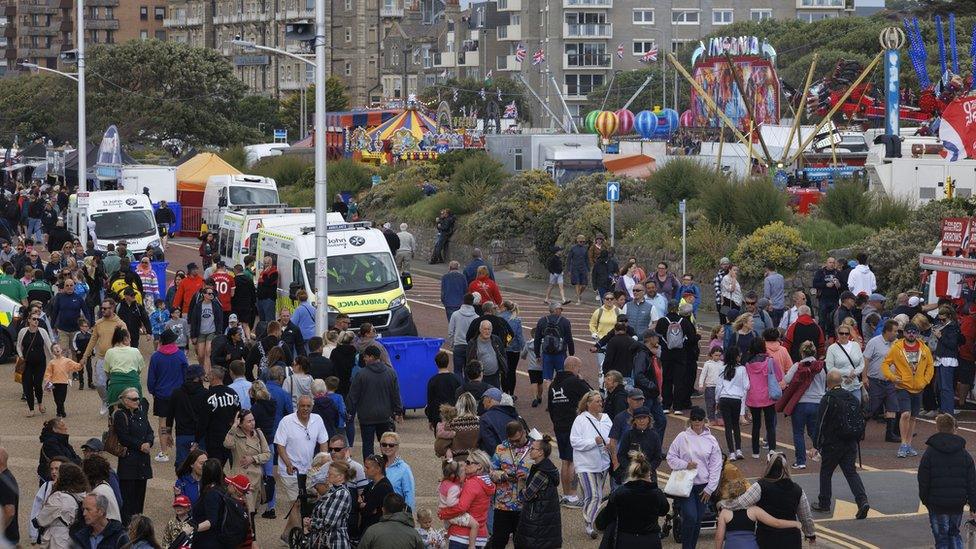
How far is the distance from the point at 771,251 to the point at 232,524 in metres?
21.7

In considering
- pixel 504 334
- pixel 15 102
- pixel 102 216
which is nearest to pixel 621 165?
pixel 102 216

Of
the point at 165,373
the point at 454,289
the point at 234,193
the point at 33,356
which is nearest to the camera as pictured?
the point at 165,373

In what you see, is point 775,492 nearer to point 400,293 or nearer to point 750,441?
point 750,441

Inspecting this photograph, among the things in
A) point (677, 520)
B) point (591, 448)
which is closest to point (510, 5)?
point (591, 448)

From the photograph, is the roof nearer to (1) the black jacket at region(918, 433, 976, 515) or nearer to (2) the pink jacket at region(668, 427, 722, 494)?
(2) the pink jacket at region(668, 427, 722, 494)

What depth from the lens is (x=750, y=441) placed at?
19.7 m

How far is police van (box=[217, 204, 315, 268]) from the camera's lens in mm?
30109

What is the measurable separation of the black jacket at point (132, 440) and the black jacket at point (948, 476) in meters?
7.12

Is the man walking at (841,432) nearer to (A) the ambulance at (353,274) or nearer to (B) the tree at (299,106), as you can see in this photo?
(A) the ambulance at (353,274)

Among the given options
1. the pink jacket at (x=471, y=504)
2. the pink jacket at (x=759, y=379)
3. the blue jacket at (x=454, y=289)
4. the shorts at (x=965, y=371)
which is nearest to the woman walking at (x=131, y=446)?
the pink jacket at (x=471, y=504)

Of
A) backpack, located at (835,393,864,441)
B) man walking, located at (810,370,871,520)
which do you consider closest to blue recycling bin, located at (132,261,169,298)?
man walking, located at (810,370,871,520)

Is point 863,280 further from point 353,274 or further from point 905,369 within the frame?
point 353,274

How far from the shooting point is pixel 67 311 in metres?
23.9

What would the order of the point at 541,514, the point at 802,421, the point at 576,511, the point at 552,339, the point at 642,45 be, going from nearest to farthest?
1. the point at 541,514
2. the point at 576,511
3. the point at 802,421
4. the point at 552,339
5. the point at 642,45
